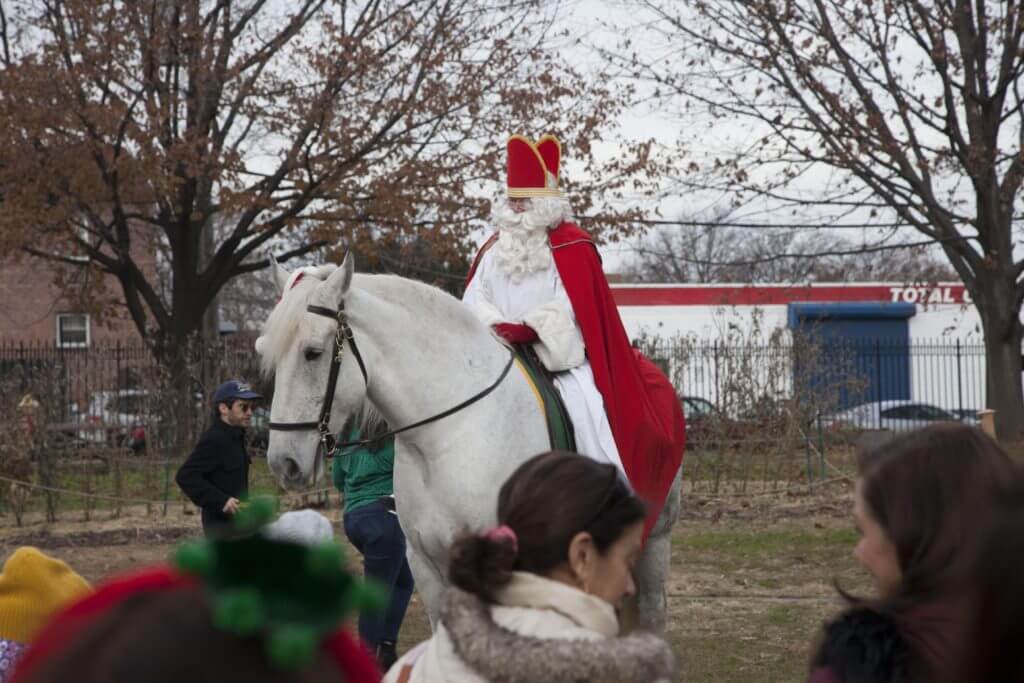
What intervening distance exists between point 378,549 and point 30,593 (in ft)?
13.6

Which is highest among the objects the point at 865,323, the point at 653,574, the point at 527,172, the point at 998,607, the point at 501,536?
the point at 527,172

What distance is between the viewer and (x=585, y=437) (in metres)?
5.58

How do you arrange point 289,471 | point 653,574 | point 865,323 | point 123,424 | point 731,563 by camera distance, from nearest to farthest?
point 289,471
point 653,574
point 731,563
point 123,424
point 865,323

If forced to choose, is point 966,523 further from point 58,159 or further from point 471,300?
point 58,159

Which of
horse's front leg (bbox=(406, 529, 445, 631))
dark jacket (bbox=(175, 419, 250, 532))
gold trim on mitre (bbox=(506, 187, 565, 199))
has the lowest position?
horse's front leg (bbox=(406, 529, 445, 631))

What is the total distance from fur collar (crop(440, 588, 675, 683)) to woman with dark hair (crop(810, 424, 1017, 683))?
0.34m

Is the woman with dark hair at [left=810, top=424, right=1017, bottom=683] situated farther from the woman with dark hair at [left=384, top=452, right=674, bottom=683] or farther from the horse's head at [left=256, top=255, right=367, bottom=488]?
the horse's head at [left=256, top=255, right=367, bottom=488]

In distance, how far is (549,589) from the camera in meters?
2.18

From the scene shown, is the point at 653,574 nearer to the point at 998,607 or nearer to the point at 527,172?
the point at 527,172

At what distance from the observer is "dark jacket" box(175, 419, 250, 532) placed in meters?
7.20

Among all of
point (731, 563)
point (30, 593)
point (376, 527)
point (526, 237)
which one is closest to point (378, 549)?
point (376, 527)

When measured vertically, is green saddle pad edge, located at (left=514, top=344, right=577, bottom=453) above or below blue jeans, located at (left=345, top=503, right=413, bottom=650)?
above

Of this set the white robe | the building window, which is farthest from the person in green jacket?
the building window

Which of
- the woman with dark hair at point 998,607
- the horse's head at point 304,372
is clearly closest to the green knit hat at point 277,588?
the woman with dark hair at point 998,607
